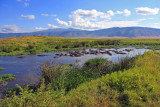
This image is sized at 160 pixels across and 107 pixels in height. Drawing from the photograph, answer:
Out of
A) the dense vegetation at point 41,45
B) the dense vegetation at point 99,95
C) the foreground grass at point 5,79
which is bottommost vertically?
the foreground grass at point 5,79

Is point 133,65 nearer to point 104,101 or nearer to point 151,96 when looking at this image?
point 151,96

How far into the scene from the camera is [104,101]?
15.1 feet

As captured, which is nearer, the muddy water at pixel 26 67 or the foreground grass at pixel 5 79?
the foreground grass at pixel 5 79

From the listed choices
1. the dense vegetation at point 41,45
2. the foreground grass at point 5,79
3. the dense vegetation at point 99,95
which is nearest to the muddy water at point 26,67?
the foreground grass at point 5,79

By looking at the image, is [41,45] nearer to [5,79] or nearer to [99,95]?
[5,79]

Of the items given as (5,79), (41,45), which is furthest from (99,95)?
(41,45)

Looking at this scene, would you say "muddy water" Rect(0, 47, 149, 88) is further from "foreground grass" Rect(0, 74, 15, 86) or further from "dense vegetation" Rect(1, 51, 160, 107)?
"dense vegetation" Rect(1, 51, 160, 107)

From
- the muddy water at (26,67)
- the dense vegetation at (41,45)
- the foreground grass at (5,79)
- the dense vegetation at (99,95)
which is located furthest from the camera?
the dense vegetation at (41,45)

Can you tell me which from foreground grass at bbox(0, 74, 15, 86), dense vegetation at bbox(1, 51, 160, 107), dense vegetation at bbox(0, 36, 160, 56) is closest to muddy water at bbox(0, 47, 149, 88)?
foreground grass at bbox(0, 74, 15, 86)

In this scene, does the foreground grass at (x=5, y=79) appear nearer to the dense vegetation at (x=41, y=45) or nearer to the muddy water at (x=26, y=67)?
the muddy water at (x=26, y=67)

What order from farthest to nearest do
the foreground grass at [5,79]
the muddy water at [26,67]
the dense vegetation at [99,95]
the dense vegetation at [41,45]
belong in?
the dense vegetation at [41,45] < the muddy water at [26,67] < the foreground grass at [5,79] < the dense vegetation at [99,95]

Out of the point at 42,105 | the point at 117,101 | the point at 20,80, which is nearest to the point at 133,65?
the point at 117,101

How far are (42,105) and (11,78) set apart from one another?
6.50m

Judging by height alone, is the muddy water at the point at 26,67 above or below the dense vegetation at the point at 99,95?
below
